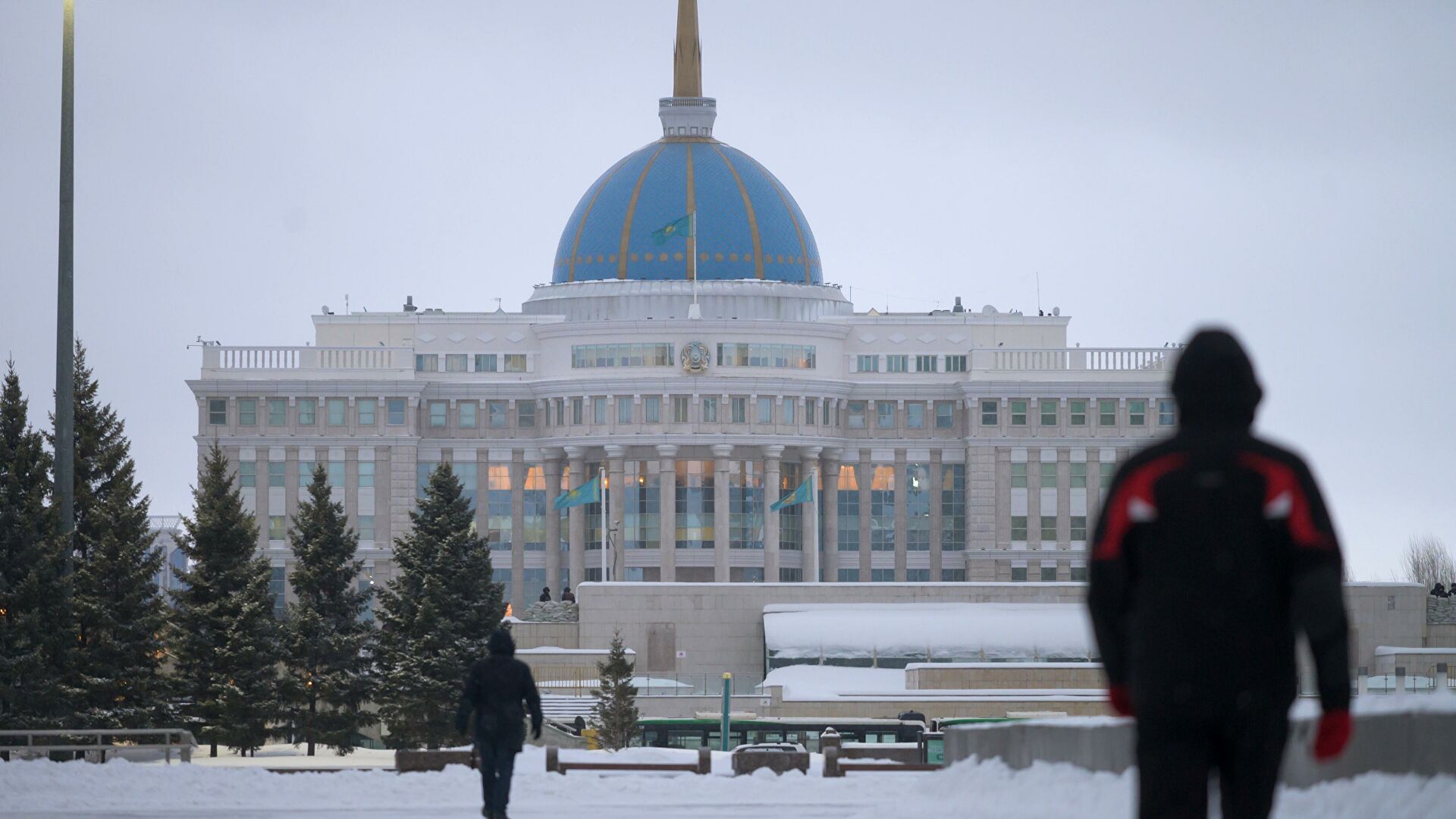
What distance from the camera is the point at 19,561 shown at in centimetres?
4616

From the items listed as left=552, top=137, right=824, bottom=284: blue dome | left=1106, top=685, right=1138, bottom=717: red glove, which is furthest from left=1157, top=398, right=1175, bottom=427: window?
left=1106, top=685, right=1138, bottom=717: red glove

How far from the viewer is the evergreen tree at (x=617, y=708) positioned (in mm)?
60219

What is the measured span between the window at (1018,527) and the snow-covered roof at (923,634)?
22.0m

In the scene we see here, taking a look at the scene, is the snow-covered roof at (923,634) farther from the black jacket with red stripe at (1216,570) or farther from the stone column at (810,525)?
the black jacket with red stripe at (1216,570)

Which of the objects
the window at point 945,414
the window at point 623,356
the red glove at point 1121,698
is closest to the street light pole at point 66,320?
the red glove at point 1121,698

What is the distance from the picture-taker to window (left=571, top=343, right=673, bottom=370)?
10338cm

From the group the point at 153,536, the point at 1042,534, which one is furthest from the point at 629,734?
the point at 1042,534

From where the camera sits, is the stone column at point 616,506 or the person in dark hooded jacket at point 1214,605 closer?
the person in dark hooded jacket at point 1214,605

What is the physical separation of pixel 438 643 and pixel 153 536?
1073 cm

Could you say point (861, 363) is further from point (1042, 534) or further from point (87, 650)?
point (87, 650)

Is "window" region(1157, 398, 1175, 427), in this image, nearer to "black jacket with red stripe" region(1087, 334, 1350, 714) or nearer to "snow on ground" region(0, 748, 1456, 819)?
"snow on ground" region(0, 748, 1456, 819)

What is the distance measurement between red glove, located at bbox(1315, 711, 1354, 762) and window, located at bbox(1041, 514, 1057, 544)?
96.2 meters

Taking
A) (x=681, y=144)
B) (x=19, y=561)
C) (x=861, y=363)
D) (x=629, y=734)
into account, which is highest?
(x=681, y=144)

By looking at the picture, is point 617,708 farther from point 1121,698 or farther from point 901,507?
point 1121,698
